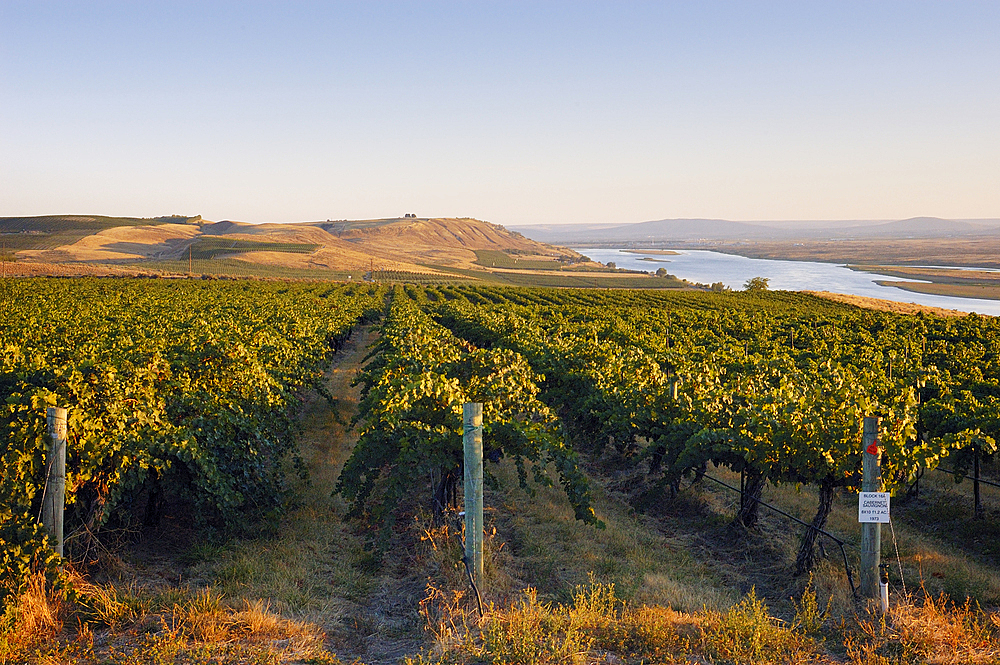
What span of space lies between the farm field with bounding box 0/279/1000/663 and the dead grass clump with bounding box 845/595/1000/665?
0.03 metres

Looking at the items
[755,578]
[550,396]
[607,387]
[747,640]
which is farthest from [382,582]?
[550,396]

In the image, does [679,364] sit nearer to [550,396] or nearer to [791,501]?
[550,396]

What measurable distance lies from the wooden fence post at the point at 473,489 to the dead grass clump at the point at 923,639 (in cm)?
351

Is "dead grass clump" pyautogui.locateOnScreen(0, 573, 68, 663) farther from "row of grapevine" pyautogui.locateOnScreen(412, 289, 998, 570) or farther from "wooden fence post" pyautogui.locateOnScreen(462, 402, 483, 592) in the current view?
"row of grapevine" pyautogui.locateOnScreen(412, 289, 998, 570)

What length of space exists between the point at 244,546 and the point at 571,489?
4047 mm

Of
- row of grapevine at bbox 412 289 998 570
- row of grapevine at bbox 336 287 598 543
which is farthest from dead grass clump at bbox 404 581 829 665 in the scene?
row of grapevine at bbox 412 289 998 570

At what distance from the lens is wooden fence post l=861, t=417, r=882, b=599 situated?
675cm

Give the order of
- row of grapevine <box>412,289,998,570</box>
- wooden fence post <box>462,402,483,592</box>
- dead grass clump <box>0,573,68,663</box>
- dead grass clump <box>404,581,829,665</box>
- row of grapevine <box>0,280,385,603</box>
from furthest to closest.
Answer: row of grapevine <box>412,289,998,570</box> < wooden fence post <box>462,402,483,592</box> < row of grapevine <box>0,280,385,603</box> < dead grass clump <box>404,581,829,665</box> < dead grass clump <box>0,573,68,663</box>

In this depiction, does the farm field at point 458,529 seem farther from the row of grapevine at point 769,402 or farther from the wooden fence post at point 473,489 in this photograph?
the wooden fence post at point 473,489

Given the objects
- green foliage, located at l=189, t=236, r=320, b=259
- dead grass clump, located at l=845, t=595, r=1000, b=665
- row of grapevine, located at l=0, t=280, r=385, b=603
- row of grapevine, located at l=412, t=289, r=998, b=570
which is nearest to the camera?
dead grass clump, located at l=845, t=595, r=1000, b=665

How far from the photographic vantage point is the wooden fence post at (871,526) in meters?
6.75

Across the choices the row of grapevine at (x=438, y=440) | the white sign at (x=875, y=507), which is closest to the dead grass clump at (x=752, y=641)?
the white sign at (x=875, y=507)

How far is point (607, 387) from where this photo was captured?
1254cm

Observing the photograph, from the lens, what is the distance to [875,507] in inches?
264
